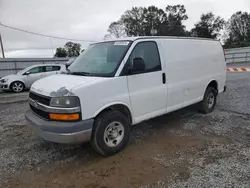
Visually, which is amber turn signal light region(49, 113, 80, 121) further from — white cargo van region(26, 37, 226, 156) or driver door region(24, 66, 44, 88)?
driver door region(24, 66, 44, 88)

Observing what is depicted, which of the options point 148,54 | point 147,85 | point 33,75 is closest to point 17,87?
point 33,75

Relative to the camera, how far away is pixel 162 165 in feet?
11.3

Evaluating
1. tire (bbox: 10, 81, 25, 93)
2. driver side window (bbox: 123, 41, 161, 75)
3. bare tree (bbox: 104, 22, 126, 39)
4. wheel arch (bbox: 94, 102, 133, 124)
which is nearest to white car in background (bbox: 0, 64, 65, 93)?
tire (bbox: 10, 81, 25, 93)

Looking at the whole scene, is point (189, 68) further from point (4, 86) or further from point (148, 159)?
point (4, 86)

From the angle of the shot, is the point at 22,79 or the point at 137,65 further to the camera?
the point at 22,79

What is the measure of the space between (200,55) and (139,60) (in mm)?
2385

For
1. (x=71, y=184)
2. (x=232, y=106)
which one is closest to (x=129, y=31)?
(x=232, y=106)

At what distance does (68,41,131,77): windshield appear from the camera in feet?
12.6

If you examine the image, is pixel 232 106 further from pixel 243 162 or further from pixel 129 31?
pixel 129 31

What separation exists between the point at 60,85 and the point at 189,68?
3.03 metres

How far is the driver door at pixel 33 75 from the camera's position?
12.3m

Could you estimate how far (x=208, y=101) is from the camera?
238 inches

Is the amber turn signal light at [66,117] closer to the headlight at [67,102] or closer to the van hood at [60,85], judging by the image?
the headlight at [67,102]

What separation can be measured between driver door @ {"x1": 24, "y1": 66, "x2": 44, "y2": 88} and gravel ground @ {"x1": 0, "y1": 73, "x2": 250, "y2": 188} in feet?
24.6
